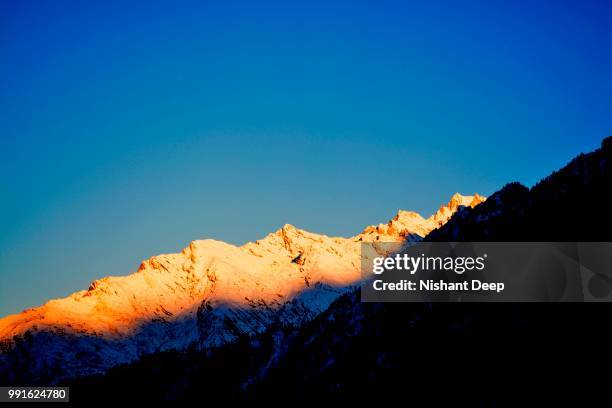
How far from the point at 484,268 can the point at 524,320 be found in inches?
865

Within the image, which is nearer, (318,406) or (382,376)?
(382,376)

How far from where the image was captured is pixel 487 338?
11719 centimetres

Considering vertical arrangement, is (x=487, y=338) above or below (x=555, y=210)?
below

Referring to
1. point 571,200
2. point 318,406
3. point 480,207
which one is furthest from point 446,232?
point 318,406

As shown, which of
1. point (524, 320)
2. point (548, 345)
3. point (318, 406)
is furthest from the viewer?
point (318, 406)

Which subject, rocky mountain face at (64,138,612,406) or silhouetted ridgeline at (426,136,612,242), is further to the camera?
silhouetted ridgeline at (426,136,612,242)

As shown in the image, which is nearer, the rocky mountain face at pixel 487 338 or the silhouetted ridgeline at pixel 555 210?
the rocky mountain face at pixel 487 338

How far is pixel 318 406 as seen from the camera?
467 feet

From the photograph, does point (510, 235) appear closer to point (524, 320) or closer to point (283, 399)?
point (524, 320)

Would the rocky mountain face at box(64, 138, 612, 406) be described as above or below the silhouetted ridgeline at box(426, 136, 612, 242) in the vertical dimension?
below

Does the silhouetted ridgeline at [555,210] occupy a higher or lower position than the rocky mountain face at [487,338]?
higher

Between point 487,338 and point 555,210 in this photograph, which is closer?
point 487,338

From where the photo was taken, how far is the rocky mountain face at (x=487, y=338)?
339 feet

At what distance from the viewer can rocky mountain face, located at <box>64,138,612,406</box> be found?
103 meters
